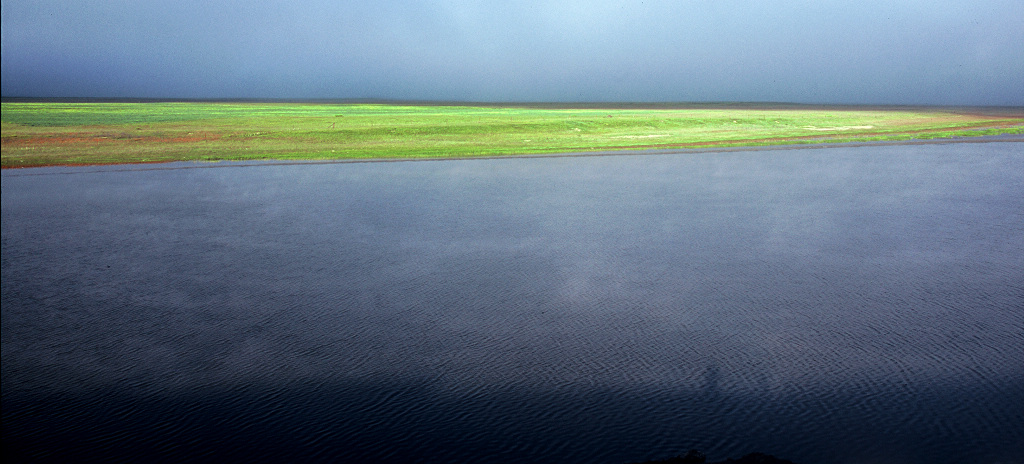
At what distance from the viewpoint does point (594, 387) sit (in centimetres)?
855

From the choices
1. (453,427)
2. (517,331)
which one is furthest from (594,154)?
(453,427)

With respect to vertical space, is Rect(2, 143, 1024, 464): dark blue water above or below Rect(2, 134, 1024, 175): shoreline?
above

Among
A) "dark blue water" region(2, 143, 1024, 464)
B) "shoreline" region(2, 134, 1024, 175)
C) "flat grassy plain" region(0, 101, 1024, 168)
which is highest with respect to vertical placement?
"dark blue water" region(2, 143, 1024, 464)

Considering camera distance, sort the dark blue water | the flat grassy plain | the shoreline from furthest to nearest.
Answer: the flat grassy plain < the shoreline < the dark blue water

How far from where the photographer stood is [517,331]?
10.5 meters

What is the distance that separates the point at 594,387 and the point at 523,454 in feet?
5.46

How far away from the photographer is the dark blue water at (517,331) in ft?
24.5

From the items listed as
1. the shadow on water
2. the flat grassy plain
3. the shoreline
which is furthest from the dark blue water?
the flat grassy plain

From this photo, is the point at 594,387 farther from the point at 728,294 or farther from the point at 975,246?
the point at 975,246

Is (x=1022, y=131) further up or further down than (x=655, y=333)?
further down

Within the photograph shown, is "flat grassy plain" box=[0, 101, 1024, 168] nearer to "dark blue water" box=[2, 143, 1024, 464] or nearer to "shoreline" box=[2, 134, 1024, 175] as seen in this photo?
"shoreline" box=[2, 134, 1024, 175]

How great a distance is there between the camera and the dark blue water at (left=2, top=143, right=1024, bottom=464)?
7461mm

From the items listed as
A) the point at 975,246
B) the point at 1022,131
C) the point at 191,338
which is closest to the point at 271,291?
the point at 191,338

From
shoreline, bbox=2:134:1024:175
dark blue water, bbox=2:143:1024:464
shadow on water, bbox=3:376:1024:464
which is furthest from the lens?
shoreline, bbox=2:134:1024:175
